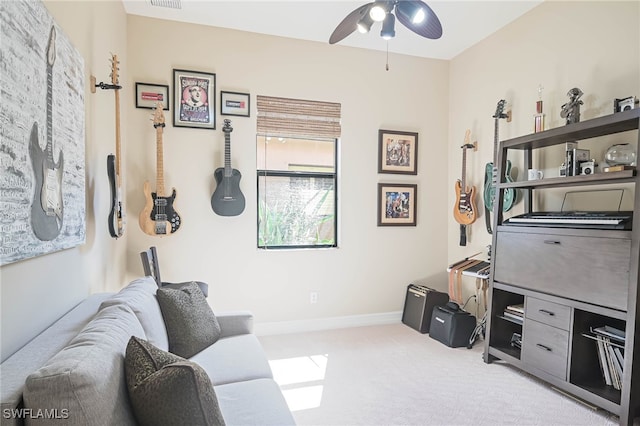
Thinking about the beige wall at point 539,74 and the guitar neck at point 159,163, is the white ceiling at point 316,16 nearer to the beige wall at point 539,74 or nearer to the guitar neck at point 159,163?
the beige wall at point 539,74

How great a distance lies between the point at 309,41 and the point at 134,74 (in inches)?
66.4

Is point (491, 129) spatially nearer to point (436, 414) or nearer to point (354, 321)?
point (354, 321)

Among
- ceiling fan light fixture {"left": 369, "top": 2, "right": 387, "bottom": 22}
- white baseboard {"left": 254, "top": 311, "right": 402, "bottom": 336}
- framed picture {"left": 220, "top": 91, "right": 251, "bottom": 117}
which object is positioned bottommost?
white baseboard {"left": 254, "top": 311, "right": 402, "bottom": 336}

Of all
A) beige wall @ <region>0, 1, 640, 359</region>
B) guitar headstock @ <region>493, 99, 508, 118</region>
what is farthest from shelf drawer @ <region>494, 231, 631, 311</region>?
guitar headstock @ <region>493, 99, 508, 118</region>

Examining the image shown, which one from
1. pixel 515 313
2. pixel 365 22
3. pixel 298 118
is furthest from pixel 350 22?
pixel 515 313

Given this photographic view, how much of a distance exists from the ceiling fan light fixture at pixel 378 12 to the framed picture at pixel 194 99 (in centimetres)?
183

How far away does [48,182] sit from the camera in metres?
1.34

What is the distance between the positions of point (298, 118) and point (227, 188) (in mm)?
1011

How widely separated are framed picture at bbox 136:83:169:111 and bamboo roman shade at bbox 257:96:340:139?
2.78 ft

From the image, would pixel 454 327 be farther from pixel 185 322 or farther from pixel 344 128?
pixel 185 322

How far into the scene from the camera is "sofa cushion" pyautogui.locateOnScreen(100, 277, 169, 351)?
5.01 ft

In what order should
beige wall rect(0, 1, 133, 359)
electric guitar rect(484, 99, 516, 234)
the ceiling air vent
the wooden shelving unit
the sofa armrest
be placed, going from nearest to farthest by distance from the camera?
beige wall rect(0, 1, 133, 359), the wooden shelving unit, the sofa armrest, the ceiling air vent, electric guitar rect(484, 99, 516, 234)

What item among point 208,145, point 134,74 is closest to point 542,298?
point 208,145

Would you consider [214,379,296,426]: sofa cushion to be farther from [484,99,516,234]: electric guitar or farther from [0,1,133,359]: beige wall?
[484,99,516,234]: electric guitar
